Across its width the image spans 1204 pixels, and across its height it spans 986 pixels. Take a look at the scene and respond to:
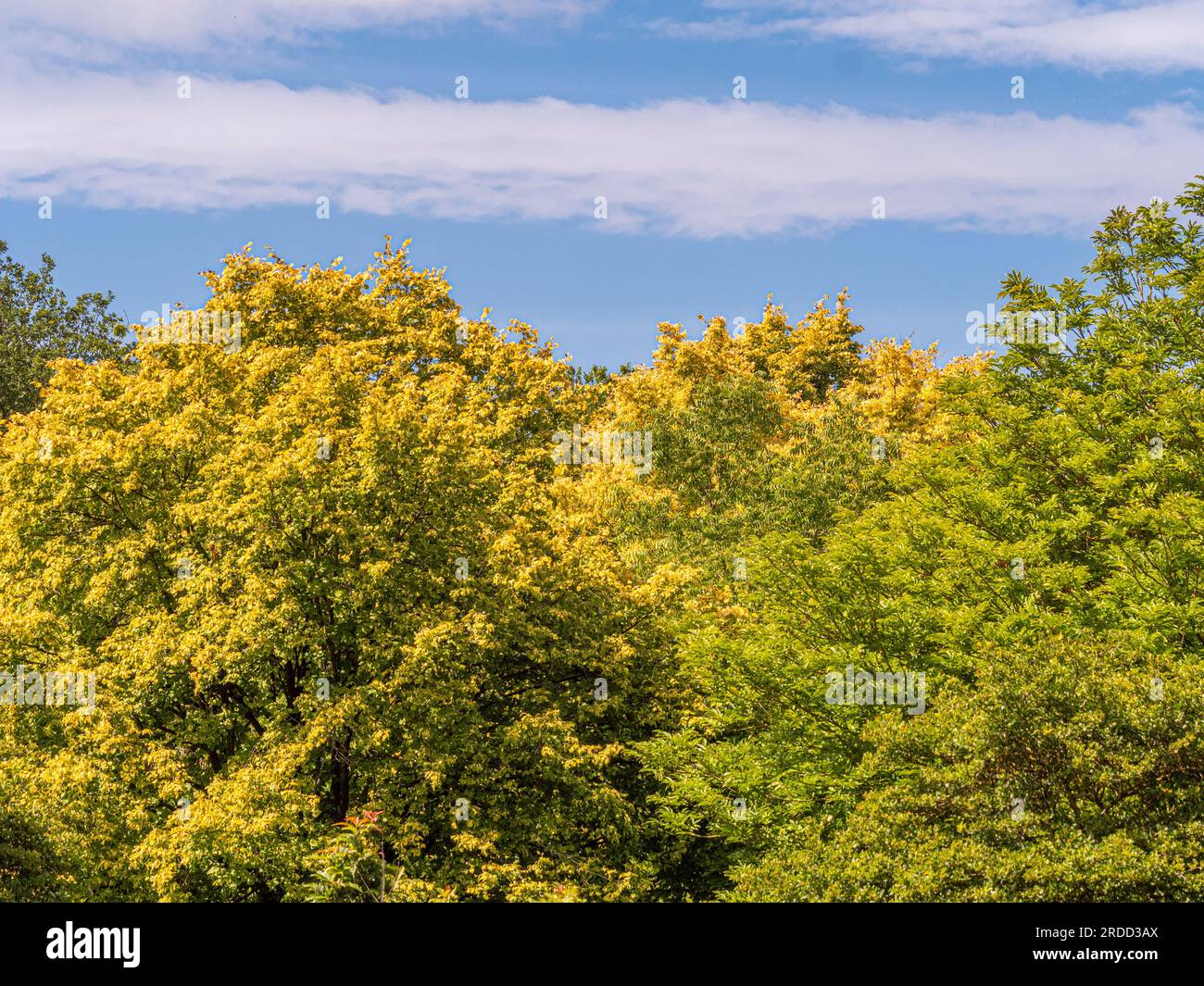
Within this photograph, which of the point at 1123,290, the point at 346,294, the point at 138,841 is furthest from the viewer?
the point at 346,294

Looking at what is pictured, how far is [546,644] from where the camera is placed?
28.2 meters

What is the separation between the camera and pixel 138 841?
2334cm

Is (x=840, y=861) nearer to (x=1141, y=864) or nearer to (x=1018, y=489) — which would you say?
(x=1141, y=864)

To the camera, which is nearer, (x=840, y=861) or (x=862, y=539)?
(x=840, y=861)

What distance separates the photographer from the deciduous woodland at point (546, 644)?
18375 mm

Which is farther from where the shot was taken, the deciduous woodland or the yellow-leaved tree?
the yellow-leaved tree

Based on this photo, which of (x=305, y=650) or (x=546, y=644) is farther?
(x=546, y=644)

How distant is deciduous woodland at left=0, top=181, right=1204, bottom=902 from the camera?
18.4 m

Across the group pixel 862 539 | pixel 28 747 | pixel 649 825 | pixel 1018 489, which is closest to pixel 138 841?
pixel 28 747

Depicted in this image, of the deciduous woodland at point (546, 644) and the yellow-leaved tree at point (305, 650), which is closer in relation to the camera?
the deciduous woodland at point (546, 644)
